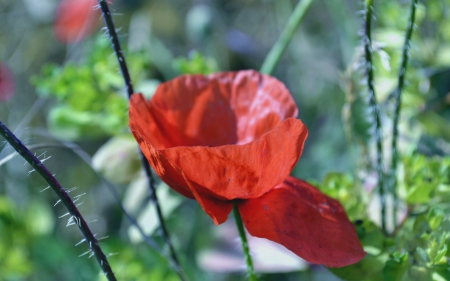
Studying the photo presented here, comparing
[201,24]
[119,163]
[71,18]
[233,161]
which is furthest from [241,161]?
[71,18]

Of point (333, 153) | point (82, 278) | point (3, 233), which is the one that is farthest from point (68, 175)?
point (333, 153)

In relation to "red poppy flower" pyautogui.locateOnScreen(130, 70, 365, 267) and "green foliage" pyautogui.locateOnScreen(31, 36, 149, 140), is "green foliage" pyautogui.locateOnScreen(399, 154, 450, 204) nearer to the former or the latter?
"red poppy flower" pyautogui.locateOnScreen(130, 70, 365, 267)

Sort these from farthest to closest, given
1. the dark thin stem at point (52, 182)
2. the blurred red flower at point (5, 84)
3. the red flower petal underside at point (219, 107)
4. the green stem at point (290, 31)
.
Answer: the blurred red flower at point (5, 84) < the green stem at point (290, 31) < the red flower petal underside at point (219, 107) < the dark thin stem at point (52, 182)

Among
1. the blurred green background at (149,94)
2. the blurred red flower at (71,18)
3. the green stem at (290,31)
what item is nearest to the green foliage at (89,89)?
the blurred green background at (149,94)

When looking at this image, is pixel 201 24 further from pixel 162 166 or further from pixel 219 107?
pixel 162 166

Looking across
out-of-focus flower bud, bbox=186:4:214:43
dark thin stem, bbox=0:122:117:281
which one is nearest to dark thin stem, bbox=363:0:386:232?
dark thin stem, bbox=0:122:117:281

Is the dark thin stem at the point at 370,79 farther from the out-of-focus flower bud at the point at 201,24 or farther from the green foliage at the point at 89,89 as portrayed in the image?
the out-of-focus flower bud at the point at 201,24

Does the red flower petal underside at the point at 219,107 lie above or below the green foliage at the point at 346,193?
above
